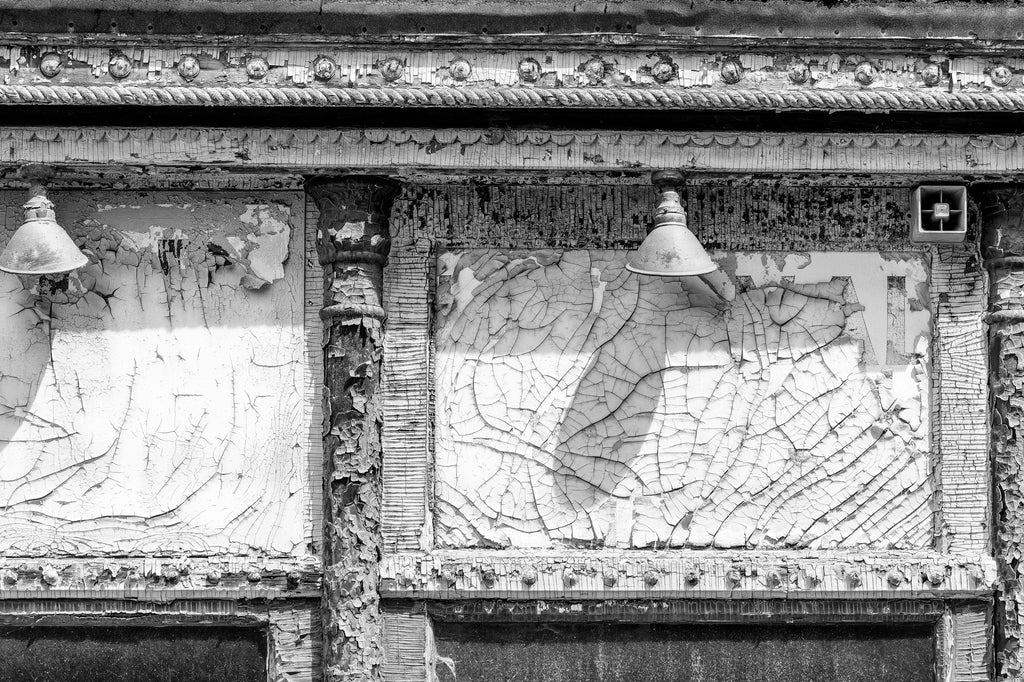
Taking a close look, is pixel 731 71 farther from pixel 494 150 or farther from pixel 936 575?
pixel 936 575

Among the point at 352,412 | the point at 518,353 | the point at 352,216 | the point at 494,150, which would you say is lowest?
the point at 352,412

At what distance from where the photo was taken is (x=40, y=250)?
3355mm

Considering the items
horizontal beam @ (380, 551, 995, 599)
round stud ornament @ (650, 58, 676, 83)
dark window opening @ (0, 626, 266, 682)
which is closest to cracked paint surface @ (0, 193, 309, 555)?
dark window opening @ (0, 626, 266, 682)

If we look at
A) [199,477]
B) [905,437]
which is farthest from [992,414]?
[199,477]

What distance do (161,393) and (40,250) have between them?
0.61 metres

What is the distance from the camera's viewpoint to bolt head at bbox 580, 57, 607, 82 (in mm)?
3469

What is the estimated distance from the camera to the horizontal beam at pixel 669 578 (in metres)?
3.59

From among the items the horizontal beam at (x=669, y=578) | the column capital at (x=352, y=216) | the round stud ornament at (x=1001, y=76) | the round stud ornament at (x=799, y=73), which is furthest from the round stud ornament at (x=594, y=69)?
the horizontal beam at (x=669, y=578)

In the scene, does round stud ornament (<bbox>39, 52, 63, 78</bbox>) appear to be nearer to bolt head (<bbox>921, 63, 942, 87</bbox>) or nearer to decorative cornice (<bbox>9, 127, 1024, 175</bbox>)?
decorative cornice (<bbox>9, 127, 1024, 175</bbox>)

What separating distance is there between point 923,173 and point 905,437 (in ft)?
2.81

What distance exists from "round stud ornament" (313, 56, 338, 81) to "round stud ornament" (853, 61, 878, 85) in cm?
159

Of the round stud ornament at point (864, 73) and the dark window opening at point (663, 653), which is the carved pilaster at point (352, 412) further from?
the round stud ornament at point (864, 73)

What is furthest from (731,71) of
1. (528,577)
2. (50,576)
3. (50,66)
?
(50,576)

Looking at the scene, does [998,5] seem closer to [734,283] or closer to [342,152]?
[734,283]
